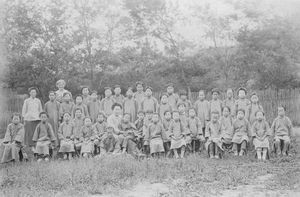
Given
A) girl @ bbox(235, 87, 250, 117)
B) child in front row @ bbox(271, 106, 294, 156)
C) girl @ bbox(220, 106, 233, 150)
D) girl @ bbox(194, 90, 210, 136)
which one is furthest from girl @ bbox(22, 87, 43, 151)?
child in front row @ bbox(271, 106, 294, 156)

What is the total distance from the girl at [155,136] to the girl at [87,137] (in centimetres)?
119

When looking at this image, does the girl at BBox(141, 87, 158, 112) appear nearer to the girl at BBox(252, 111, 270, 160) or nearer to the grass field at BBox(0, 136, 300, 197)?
the grass field at BBox(0, 136, 300, 197)

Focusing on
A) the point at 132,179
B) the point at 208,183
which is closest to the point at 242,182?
the point at 208,183

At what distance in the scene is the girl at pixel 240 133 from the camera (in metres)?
8.61

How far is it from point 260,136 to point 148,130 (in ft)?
7.80

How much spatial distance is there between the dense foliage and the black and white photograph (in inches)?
1.9

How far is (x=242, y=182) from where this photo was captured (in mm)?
5949

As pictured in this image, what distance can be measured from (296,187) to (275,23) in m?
12.4

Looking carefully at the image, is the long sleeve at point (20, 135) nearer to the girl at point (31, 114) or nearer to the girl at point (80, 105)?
the girl at point (31, 114)

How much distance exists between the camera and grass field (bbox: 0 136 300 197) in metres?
5.45

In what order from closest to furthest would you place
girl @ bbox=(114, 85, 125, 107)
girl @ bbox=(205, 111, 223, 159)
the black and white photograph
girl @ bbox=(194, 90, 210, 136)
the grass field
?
the grass field
the black and white photograph
girl @ bbox=(205, 111, 223, 159)
girl @ bbox=(194, 90, 210, 136)
girl @ bbox=(114, 85, 125, 107)

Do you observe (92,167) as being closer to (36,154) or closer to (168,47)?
(36,154)

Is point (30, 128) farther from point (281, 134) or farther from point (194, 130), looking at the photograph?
point (281, 134)

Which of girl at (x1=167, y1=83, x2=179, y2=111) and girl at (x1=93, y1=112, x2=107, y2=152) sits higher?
girl at (x1=167, y1=83, x2=179, y2=111)
